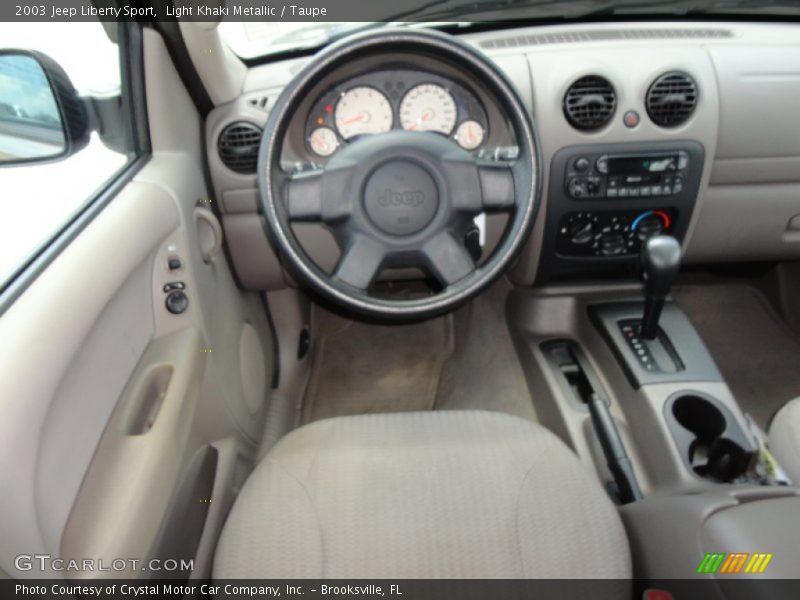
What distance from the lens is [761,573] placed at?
0.75m

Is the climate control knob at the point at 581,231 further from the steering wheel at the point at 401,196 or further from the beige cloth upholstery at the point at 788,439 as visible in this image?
the beige cloth upholstery at the point at 788,439

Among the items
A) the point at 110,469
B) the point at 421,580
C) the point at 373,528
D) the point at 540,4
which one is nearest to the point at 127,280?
the point at 110,469

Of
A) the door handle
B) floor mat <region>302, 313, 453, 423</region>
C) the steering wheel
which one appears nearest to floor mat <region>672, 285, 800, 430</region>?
floor mat <region>302, 313, 453, 423</region>

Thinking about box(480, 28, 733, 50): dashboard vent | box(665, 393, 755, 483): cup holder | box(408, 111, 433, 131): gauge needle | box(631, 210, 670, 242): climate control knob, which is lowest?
box(665, 393, 755, 483): cup holder

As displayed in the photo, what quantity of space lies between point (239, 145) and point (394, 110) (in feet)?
1.51

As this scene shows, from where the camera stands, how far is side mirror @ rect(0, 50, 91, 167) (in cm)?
105

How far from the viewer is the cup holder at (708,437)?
4.37ft

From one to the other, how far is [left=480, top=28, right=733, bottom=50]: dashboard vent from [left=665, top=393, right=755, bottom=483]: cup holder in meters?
0.93

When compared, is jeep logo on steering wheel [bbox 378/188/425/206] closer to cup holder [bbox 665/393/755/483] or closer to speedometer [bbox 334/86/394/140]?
speedometer [bbox 334/86/394/140]

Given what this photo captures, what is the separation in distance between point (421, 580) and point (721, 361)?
168 centimetres

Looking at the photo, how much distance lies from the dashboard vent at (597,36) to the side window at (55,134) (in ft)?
3.03

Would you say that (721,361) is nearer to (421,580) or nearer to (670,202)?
(670,202)

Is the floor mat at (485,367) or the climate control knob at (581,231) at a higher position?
the climate control knob at (581,231)

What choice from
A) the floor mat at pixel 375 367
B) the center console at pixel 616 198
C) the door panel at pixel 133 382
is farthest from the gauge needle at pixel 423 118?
the floor mat at pixel 375 367
